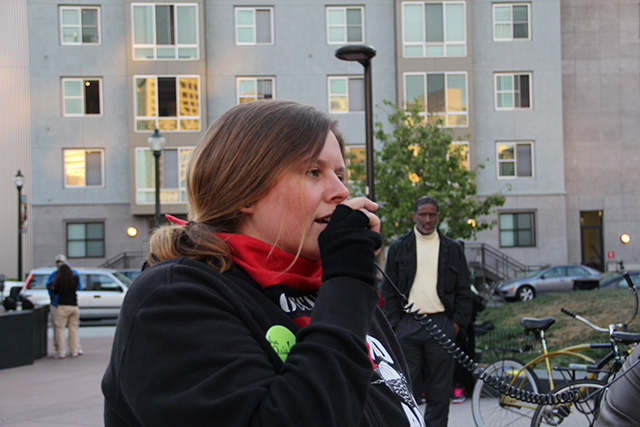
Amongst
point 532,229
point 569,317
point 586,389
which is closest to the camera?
point 586,389

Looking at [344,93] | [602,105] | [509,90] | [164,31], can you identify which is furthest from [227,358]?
[602,105]

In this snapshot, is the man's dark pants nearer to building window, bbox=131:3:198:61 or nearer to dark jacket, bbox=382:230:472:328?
dark jacket, bbox=382:230:472:328

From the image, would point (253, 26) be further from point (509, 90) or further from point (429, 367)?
point (429, 367)

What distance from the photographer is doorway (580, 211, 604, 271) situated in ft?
105

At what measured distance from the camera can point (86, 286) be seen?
20578 millimetres

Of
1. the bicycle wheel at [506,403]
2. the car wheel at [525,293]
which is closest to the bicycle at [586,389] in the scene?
the bicycle wheel at [506,403]

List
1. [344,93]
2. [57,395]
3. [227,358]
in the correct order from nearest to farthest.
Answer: [227,358] → [57,395] → [344,93]

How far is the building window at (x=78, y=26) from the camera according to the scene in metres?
29.1

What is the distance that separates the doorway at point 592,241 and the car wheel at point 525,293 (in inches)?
322

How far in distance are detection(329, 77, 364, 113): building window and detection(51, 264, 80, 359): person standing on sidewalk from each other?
60.7 ft

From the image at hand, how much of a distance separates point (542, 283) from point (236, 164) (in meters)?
25.9

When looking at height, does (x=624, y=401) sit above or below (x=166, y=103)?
below

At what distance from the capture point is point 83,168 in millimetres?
29172

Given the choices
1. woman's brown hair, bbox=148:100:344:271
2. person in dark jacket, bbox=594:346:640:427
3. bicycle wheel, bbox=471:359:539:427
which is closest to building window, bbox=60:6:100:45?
bicycle wheel, bbox=471:359:539:427
